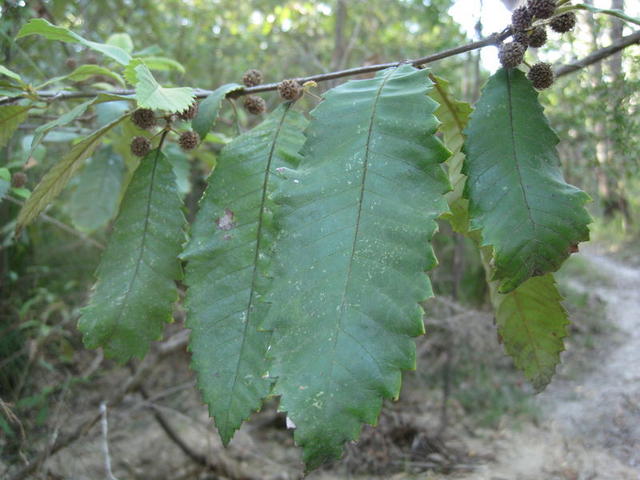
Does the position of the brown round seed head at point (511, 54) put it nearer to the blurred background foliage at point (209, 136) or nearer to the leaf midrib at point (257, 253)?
the leaf midrib at point (257, 253)

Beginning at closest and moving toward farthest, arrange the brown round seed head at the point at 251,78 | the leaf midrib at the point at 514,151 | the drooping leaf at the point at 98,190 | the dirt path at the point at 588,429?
1. the leaf midrib at the point at 514,151
2. the brown round seed head at the point at 251,78
3. the drooping leaf at the point at 98,190
4. the dirt path at the point at 588,429

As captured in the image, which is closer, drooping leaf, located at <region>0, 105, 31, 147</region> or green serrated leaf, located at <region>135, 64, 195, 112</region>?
green serrated leaf, located at <region>135, 64, 195, 112</region>

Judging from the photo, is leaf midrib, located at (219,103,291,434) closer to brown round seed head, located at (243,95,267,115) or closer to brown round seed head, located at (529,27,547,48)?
brown round seed head, located at (243,95,267,115)

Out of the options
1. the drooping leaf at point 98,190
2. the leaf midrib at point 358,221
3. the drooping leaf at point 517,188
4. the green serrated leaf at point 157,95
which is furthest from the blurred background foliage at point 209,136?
the drooping leaf at point 517,188

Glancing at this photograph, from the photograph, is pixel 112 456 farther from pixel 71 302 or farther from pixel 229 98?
pixel 229 98

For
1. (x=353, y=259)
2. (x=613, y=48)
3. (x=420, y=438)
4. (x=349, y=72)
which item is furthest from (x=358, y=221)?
(x=420, y=438)

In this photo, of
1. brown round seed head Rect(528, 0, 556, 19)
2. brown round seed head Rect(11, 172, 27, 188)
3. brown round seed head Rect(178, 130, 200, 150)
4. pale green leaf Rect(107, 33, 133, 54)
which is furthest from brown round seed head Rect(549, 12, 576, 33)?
brown round seed head Rect(11, 172, 27, 188)

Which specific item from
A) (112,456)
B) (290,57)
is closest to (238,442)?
(112,456)
